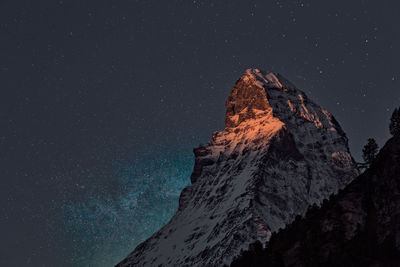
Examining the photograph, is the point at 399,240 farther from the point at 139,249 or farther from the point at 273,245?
the point at 139,249

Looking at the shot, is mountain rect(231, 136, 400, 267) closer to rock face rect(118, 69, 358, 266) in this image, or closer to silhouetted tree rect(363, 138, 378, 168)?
silhouetted tree rect(363, 138, 378, 168)

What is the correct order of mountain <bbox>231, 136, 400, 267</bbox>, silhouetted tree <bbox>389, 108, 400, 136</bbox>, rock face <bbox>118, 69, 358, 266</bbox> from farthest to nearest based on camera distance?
rock face <bbox>118, 69, 358, 266</bbox> → silhouetted tree <bbox>389, 108, 400, 136</bbox> → mountain <bbox>231, 136, 400, 267</bbox>

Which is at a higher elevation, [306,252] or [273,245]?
[273,245]

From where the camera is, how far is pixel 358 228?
6278 centimetres

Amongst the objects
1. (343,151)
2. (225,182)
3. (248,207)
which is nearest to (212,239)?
(248,207)

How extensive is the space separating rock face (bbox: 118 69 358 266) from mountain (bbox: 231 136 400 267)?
A: 180ft

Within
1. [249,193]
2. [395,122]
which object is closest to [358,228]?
[395,122]

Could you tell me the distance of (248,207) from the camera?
145250 millimetres

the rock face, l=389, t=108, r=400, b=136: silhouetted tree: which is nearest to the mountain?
l=389, t=108, r=400, b=136: silhouetted tree

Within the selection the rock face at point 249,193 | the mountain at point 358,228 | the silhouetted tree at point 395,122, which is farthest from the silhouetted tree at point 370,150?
the rock face at point 249,193

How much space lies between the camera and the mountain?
5758cm

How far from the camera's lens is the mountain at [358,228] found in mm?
57581

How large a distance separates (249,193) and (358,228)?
9158 centimetres

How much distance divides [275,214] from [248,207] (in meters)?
6.74
